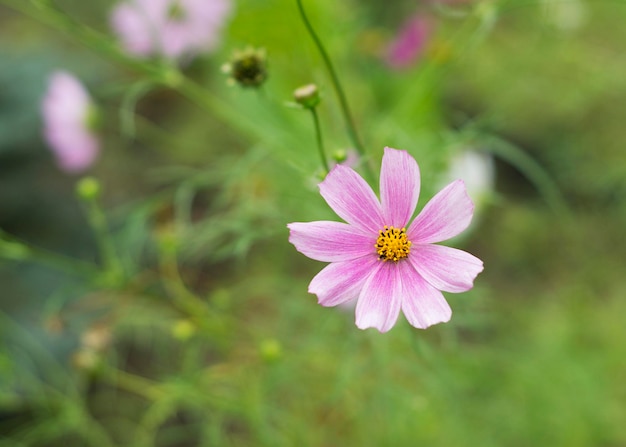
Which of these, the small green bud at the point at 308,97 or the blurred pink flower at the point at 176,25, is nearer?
the small green bud at the point at 308,97

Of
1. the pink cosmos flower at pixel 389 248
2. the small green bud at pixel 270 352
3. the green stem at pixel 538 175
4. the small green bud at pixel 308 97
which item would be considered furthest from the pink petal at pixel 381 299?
the green stem at pixel 538 175

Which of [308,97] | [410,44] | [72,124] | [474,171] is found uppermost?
[410,44]

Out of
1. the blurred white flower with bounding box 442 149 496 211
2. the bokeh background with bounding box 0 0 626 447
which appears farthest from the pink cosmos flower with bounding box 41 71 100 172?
the blurred white flower with bounding box 442 149 496 211

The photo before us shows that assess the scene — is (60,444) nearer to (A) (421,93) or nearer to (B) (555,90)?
(A) (421,93)

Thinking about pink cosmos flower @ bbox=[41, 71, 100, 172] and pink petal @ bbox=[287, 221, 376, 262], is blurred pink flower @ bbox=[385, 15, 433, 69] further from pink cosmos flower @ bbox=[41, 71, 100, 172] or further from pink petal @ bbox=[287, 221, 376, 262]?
pink petal @ bbox=[287, 221, 376, 262]

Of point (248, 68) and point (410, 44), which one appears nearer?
point (248, 68)

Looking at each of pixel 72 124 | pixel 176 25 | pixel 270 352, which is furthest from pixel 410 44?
pixel 270 352

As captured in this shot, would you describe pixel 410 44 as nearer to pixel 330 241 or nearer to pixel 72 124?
pixel 72 124

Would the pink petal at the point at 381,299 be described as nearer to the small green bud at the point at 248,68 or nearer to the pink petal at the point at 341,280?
the pink petal at the point at 341,280
